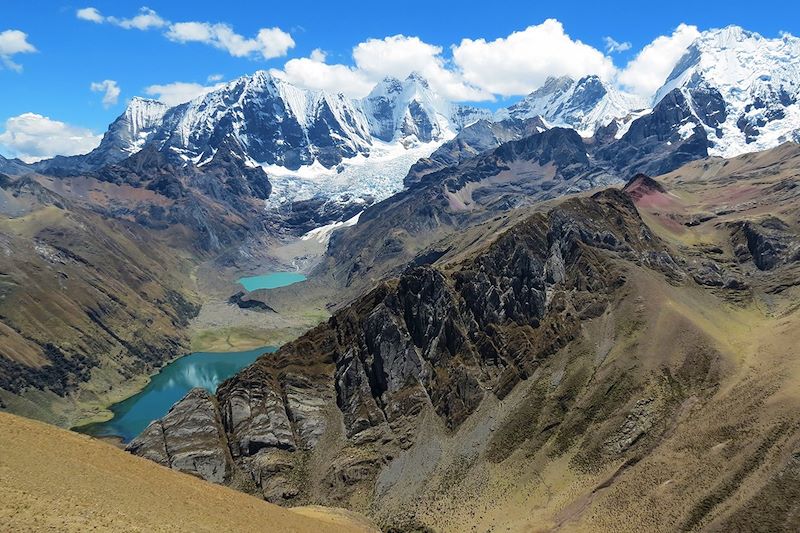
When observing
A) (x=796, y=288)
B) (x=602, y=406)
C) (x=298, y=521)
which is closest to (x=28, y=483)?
(x=298, y=521)

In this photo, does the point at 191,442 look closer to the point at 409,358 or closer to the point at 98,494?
the point at 409,358

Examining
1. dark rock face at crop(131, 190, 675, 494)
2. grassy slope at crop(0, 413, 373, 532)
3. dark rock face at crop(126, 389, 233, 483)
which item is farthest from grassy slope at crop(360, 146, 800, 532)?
grassy slope at crop(0, 413, 373, 532)

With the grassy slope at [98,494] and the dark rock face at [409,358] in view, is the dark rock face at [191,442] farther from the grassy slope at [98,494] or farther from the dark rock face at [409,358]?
the grassy slope at [98,494]

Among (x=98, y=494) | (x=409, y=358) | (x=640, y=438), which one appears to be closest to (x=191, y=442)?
(x=409, y=358)

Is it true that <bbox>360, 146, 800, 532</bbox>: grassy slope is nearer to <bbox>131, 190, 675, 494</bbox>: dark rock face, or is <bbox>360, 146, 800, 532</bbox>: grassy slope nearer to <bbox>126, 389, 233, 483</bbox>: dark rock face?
<bbox>131, 190, 675, 494</bbox>: dark rock face

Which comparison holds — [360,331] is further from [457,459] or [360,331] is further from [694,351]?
[694,351]
